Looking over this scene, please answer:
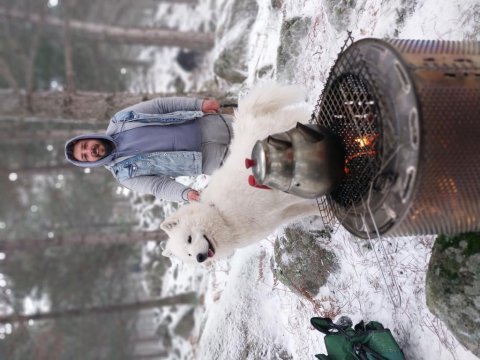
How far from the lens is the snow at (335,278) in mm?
2789

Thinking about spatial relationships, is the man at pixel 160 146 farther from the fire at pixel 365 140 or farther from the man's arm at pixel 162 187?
the fire at pixel 365 140

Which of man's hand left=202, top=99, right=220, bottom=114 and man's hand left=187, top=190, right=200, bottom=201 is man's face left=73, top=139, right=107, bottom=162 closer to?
man's hand left=187, top=190, right=200, bottom=201

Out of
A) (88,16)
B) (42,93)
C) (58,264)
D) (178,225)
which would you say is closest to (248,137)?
(178,225)

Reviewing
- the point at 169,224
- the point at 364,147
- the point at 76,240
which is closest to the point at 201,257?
the point at 169,224

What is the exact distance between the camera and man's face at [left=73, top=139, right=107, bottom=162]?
3.19 metres

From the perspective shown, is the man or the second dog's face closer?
the second dog's face

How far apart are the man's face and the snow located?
2.09 metres

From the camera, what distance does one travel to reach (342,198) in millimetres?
2164

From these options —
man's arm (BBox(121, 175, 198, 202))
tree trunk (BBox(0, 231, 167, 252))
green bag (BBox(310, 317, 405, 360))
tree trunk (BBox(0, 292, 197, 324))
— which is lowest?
tree trunk (BBox(0, 292, 197, 324))

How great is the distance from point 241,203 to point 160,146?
0.99m

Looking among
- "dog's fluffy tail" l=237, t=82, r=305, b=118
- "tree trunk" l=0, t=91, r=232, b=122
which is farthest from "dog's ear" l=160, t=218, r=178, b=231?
"tree trunk" l=0, t=91, r=232, b=122

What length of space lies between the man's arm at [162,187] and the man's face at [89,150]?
361 millimetres

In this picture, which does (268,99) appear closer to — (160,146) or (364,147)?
(160,146)

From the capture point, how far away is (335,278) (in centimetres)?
368
